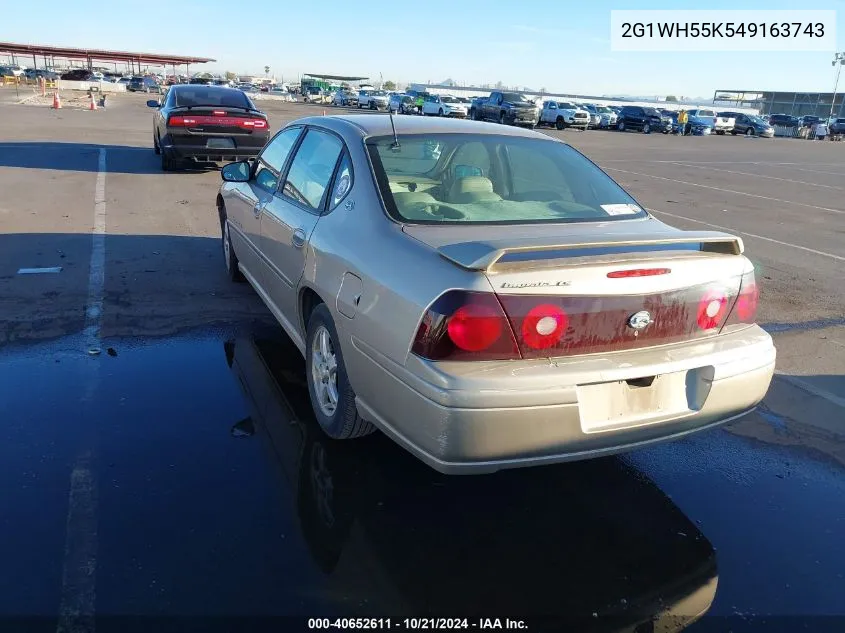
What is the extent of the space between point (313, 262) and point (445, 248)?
1.00 metres

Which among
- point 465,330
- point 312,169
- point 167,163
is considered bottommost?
point 465,330

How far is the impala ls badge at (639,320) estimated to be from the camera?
2.64 m

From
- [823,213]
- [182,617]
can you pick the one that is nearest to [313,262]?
[182,617]

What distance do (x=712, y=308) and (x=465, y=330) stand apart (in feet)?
3.79

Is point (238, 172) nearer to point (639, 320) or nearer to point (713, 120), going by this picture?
point (639, 320)

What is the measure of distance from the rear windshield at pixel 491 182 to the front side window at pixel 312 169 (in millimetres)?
310

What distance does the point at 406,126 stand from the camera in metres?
3.87

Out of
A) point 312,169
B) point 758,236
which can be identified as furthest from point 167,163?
point 758,236

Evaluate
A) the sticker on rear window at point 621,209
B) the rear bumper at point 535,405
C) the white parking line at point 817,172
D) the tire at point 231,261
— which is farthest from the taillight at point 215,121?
the white parking line at point 817,172

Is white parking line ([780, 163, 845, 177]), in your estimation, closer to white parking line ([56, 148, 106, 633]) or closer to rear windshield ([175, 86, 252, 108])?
rear windshield ([175, 86, 252, 108])

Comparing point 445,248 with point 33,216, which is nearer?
point 445,248

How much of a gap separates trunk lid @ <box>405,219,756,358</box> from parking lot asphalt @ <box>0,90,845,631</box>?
2.76ft

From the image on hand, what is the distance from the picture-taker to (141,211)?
897cm

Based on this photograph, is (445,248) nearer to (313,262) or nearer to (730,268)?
(313,262)
